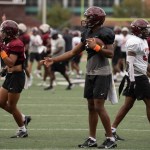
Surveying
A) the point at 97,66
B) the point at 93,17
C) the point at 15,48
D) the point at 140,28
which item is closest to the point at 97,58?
the point at 97,66

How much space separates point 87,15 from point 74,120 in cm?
386

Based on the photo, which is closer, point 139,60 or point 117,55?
point 139,60

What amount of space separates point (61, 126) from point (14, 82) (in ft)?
6.19

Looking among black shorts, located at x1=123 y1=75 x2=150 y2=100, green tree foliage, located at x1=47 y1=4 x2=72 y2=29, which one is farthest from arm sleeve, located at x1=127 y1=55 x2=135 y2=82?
green tree foliage, located at x1=47 y1=4 x2=72 y2=29

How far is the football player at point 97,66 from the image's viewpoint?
10516 millimetres

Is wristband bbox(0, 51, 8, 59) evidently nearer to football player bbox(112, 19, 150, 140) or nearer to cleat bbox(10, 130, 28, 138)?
cleat bbox(10, 130, 28, 138)

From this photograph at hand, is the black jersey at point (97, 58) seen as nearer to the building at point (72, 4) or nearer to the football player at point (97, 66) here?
the football player at point (97, 66)

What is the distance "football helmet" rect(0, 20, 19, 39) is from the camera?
1127 cm

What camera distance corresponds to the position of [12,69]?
11.5 metres

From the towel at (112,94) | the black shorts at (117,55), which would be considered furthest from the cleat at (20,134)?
the black shorts at (117,55)

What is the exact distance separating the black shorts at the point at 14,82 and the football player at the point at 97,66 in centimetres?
109

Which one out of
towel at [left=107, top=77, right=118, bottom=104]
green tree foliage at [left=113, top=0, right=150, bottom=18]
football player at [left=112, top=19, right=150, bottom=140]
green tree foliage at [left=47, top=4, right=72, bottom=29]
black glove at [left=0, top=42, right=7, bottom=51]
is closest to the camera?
towel at [left=107, top=77, right=118, bottom=104]

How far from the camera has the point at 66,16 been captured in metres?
90.1

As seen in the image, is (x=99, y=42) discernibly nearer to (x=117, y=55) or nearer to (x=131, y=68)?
(x=131, y=68)
